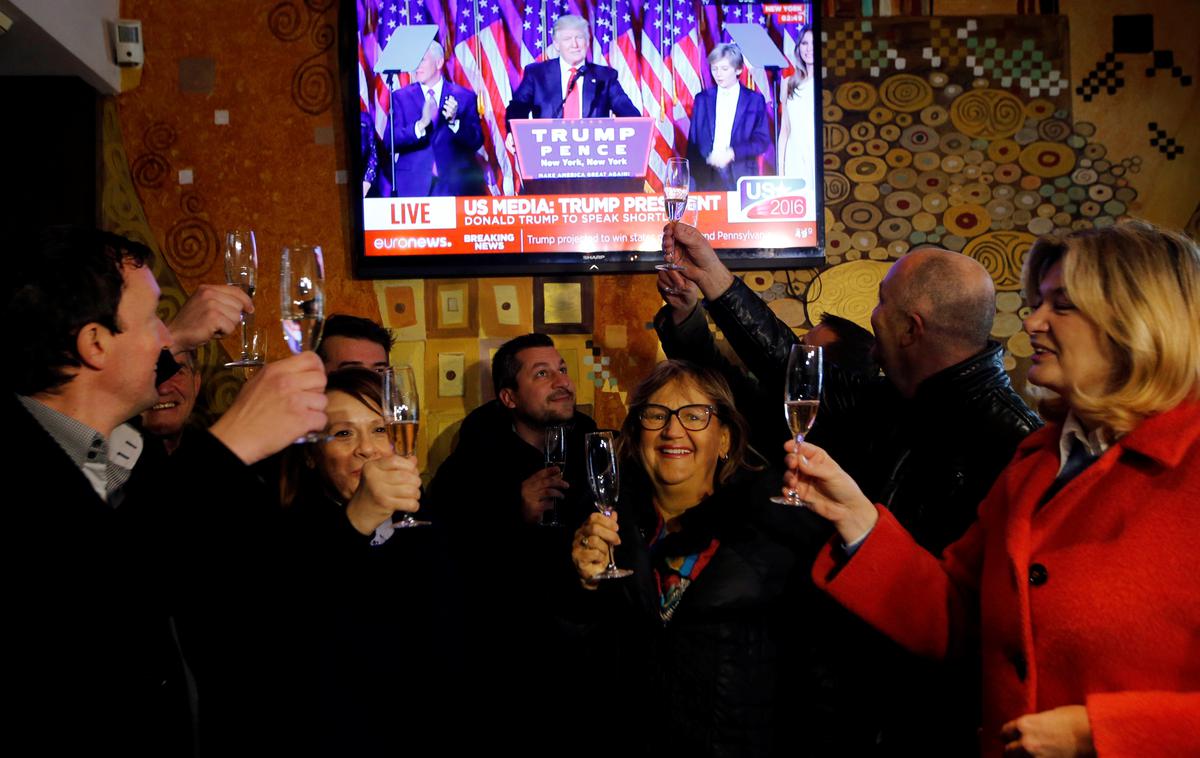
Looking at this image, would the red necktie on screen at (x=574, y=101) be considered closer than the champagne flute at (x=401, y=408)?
No

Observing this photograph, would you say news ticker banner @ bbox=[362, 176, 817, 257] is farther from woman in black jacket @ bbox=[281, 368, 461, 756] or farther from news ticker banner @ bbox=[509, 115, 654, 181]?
woman in black jacket @ bbox=[281, 368, 461, 756]

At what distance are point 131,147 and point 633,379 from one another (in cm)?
232

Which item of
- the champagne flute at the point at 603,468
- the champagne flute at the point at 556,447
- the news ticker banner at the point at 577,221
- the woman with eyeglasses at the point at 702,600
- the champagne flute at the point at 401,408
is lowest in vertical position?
the woman with eyeglasses at the point at 702,600

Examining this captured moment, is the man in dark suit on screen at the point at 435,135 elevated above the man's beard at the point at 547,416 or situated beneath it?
elevated above

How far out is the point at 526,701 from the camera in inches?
114

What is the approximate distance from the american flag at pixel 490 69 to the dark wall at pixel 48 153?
5.11 ft

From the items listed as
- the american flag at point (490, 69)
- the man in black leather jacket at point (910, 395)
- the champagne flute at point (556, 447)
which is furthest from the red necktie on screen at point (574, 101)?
the champagne flute at point (556, 447)

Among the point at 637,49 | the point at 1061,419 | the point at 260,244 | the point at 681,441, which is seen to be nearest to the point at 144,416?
the point at 260,244

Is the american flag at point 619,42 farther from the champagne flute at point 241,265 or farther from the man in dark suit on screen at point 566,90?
the champagne flute at point 241,265

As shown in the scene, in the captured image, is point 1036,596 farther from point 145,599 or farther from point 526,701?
point 526,701

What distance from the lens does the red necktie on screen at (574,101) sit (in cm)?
406

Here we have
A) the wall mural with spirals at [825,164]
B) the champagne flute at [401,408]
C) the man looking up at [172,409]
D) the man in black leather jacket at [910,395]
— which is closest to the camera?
the champagne flute at [401,408]

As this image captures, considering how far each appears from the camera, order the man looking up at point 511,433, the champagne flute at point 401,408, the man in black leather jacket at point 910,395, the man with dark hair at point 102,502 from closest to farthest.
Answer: the man with dark hair at point 102,502 → the champagne flute at point 401,408 → the man in black leather jacket at point 910,395 → the man looking up at point 511,433

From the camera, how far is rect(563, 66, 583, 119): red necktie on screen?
4062 millimetres
